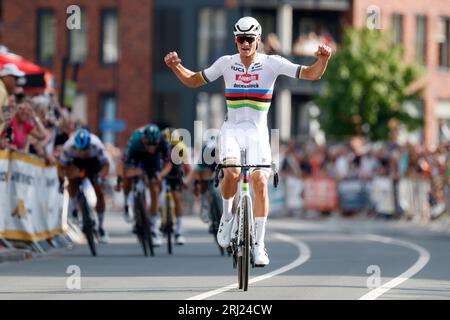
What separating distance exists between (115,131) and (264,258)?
1757 inches

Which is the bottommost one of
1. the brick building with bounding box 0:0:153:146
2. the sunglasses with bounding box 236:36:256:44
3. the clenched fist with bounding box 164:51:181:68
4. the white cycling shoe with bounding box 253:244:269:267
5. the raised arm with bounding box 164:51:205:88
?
the white cycling shoe with bounding box 253:244:269:267

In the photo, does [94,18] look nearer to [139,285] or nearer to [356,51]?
[356,51]

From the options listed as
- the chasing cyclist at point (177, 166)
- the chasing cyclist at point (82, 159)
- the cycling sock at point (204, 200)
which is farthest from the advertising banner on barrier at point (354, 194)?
the chasing cyclist at point (82, 159)

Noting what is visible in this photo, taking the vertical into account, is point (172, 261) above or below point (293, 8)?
below

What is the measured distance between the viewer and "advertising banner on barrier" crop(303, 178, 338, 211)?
118 ft

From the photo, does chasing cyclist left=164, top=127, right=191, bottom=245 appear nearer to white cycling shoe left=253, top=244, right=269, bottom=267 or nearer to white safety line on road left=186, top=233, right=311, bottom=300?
white safety line on road left=186, top=233, right=311, bottom=300

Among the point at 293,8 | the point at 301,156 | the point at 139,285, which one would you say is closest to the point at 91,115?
the point at 293,8

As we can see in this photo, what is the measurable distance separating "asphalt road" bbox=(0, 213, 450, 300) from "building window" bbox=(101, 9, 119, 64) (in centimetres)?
3344

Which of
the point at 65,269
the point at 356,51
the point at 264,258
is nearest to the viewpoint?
the point at 264,258

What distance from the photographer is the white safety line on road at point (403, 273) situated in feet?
45.3

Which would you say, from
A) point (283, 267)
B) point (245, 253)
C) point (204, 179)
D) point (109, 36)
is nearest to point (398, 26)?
point (109, 36)

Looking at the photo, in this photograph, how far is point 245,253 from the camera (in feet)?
45.1

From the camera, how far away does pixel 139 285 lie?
14.8 metres

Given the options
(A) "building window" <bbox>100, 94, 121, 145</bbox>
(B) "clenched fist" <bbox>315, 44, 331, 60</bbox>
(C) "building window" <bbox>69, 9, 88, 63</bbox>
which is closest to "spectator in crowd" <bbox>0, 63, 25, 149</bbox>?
(B) "clenched fist" <bbox>315, 44, 331, 60</bbox>
